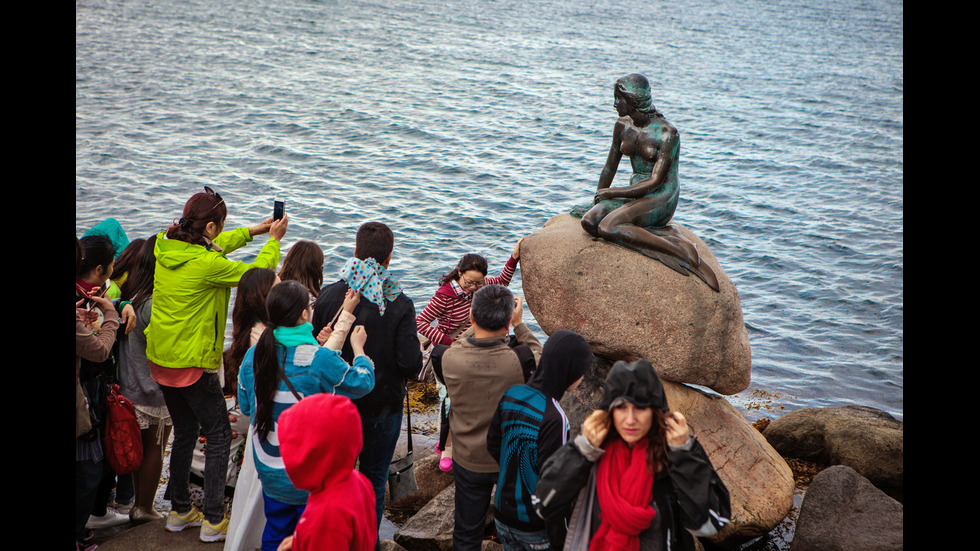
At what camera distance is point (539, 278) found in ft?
21.7

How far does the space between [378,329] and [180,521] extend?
2.04 meters

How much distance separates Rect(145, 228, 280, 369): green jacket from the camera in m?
5.15

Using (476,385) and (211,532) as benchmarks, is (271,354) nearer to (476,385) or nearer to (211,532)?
(476,385)

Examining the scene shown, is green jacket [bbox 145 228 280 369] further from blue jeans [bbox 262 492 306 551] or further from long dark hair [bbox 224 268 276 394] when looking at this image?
blue jeans [bbox 262 492 306 551]

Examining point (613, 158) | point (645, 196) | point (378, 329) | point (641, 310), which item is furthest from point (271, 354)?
point (613, 158)

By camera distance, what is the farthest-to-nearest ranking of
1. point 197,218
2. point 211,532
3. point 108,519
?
point 108,519 → point 211,532 → point 197,218

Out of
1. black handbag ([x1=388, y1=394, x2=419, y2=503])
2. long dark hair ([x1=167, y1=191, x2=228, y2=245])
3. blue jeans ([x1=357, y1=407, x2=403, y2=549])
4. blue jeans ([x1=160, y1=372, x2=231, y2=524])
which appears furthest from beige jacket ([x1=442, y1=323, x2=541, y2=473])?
long dark hair ([x1=167, y1=191, x2=228, y2=245])

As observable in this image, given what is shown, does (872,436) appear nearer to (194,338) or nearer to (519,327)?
(519,327)

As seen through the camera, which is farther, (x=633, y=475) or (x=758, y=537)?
(x=758, y=537)

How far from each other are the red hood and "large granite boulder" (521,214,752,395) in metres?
3.26

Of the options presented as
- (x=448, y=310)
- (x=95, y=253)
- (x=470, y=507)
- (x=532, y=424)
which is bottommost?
(x=470, y=507)

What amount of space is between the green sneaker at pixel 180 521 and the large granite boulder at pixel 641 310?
3.04m

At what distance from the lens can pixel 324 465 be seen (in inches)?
137

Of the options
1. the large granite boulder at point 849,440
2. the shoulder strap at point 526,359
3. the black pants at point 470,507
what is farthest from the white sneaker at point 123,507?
the large granite boulder at point 849,440
